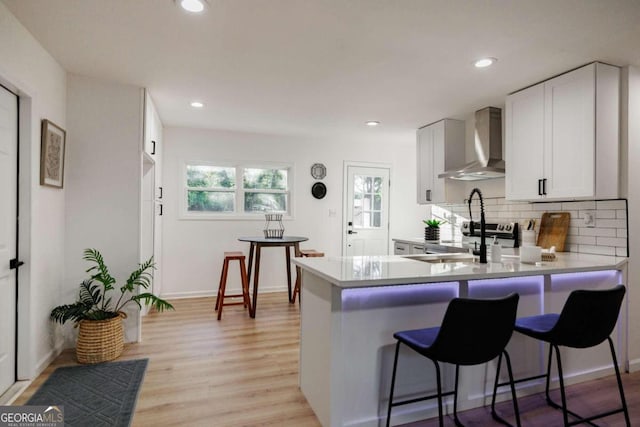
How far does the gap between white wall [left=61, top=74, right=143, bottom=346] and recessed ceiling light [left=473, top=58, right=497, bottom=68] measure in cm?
289

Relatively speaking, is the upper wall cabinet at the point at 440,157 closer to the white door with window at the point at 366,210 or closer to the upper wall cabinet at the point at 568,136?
the upper wall cabinet at the point at 568,136

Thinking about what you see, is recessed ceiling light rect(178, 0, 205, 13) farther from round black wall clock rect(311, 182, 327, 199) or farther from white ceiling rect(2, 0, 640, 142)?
round black wall clock rect(311, 182, 327, 199)

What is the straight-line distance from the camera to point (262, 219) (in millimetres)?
5273

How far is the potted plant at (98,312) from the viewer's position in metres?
2.76

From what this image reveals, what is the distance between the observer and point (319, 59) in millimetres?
2680

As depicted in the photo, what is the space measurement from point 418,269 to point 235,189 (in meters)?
3.64

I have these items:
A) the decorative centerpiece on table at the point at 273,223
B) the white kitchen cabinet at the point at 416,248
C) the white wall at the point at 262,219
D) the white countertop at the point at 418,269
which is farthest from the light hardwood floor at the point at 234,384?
the white kitchen cabinet at the point at 416,248

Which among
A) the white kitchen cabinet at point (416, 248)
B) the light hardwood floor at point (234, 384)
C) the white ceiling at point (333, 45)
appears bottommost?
the light hardwood floor at point (234, 384)

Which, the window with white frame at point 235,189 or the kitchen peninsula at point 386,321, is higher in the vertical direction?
the window with white frame at point 235,189

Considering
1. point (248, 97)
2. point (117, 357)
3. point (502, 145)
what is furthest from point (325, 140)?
point (117, 357)

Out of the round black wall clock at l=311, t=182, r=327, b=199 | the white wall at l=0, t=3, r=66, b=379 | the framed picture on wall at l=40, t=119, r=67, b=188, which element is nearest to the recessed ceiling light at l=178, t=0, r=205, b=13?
the white wall at l=0, t=3, r=66, b=379

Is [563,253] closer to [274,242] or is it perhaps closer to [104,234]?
[274,242]

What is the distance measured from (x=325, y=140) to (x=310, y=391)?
13.3ft

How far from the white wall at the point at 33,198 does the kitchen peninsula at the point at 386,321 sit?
6.20 ft
